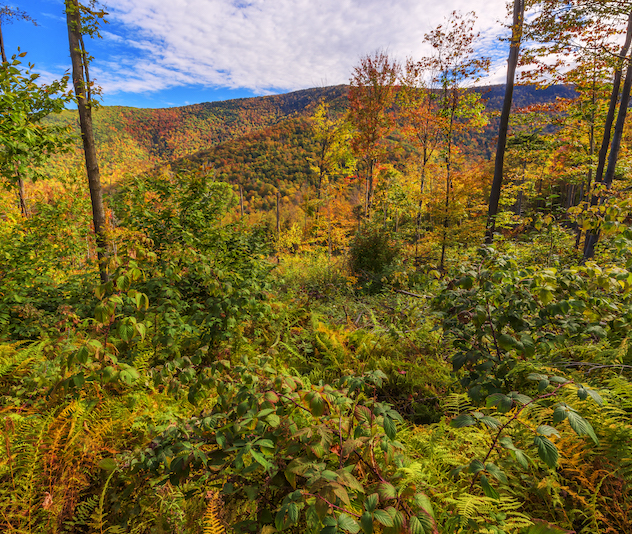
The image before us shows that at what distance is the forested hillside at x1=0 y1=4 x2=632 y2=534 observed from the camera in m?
1.34

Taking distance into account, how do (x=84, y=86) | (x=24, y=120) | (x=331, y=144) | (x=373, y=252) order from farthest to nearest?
(x=331, y=144) < (x=373, y=252) < (x=84, y=86) < (x=24, y=120)

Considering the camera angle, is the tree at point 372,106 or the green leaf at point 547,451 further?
the tree at point 372,106

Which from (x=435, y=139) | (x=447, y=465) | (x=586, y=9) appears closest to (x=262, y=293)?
(x=447, y=465)

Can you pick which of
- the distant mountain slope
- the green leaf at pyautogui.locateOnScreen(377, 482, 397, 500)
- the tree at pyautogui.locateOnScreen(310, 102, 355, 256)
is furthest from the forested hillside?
the distant mountain slope

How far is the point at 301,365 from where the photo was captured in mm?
4035

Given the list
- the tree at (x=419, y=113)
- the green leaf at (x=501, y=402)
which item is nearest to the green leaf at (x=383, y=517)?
the green leaf at (x=501, y=402)

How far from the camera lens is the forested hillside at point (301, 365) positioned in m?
1.34

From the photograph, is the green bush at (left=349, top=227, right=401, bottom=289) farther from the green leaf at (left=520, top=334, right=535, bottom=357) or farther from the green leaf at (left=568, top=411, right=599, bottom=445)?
the green leaf at (left=568, top=411, right=599, bottom=445)

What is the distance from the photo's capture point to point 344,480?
1067mm

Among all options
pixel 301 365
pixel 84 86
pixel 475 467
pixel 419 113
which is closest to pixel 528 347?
pixel 475 467

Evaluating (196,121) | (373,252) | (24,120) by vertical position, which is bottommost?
(373,252)

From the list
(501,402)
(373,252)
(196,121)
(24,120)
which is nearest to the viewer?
(501,402)

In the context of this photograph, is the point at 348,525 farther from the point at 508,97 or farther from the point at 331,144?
the point at 331,144

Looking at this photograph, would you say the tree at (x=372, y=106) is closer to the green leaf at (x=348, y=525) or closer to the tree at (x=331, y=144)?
the tree at (x=331, y=144)
